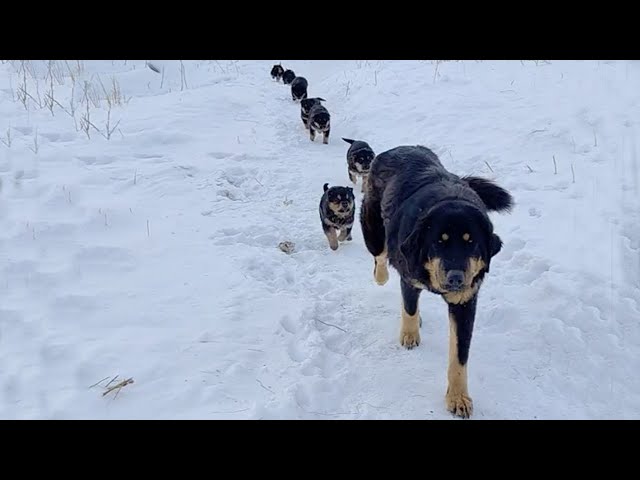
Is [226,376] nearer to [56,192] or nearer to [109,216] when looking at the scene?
[109,216]

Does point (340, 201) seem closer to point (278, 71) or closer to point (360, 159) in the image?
point (360, 159)

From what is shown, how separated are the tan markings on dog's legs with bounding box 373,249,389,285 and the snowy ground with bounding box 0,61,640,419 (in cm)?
13

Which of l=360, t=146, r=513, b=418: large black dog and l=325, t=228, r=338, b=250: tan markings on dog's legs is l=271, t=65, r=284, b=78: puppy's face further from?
l=360, t=146, r=513, b=418: large black dog

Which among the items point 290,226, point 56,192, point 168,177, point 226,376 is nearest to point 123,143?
point 168,177

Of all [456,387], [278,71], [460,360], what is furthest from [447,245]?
[278,71]

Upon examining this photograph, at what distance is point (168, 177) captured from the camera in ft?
22.5

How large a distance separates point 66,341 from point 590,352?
3886mm

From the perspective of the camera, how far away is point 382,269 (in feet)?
16.5

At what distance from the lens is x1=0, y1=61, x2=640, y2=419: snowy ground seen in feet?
11.3

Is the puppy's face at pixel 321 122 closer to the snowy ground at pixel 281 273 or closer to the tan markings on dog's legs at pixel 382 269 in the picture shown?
the snowy ground at pixel 281 273

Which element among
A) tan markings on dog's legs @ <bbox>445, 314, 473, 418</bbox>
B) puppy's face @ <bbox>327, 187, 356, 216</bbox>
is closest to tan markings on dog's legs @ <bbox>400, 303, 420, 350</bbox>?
tan markings on dog's legs @ <bbox>445, 314, 473, 418</bbox>

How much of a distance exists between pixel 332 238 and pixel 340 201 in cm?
49

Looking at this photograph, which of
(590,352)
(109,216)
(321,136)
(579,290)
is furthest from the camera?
(321,136)

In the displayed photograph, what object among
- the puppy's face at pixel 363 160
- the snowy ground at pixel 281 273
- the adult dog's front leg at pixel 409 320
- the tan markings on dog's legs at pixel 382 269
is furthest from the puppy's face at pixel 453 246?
the puppy's face at pixel 363 160
